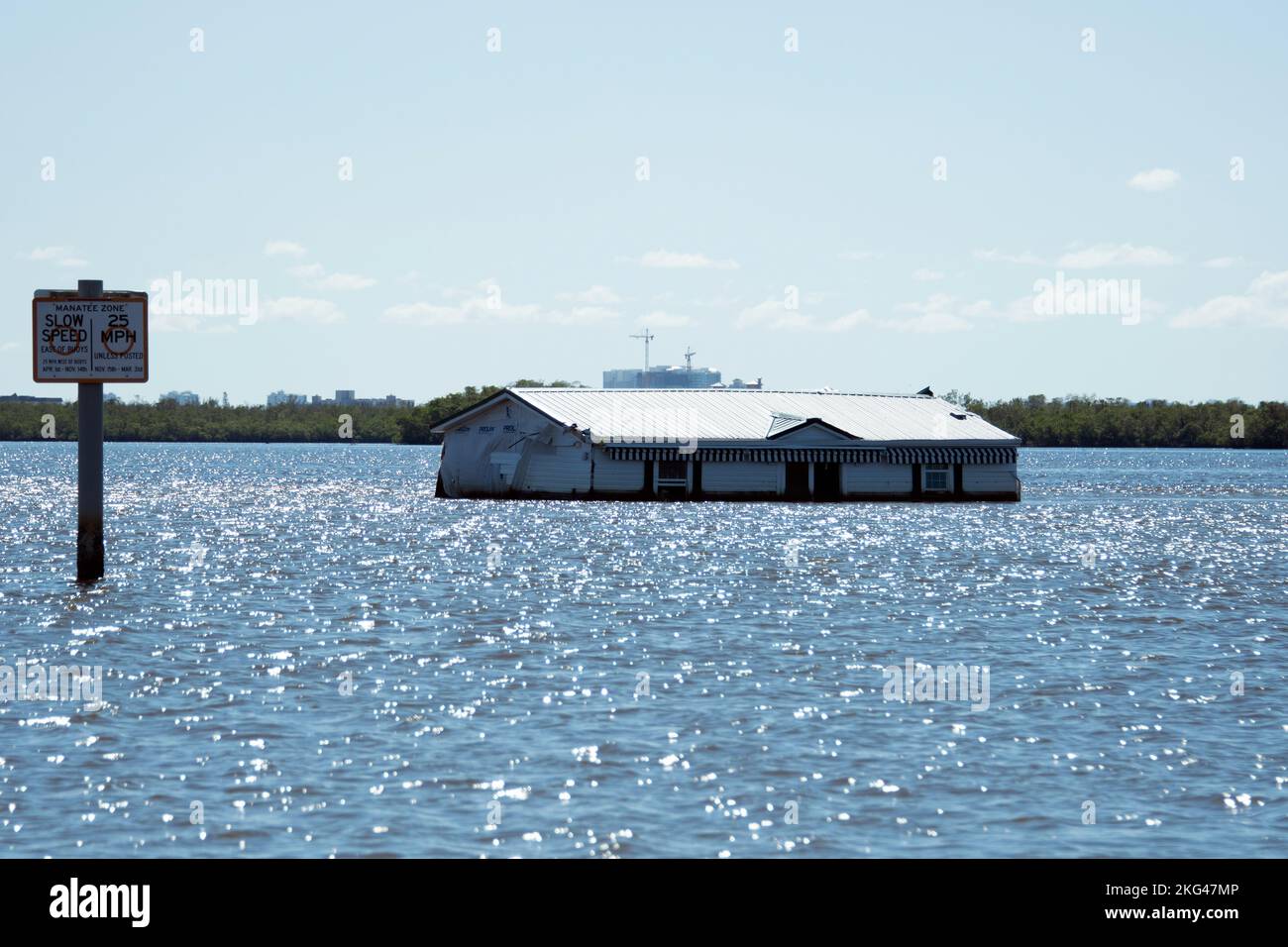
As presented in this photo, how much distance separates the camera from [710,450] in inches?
3127

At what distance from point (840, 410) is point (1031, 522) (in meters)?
16.5

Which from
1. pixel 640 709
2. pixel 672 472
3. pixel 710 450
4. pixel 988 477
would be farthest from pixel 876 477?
pixel 640 709

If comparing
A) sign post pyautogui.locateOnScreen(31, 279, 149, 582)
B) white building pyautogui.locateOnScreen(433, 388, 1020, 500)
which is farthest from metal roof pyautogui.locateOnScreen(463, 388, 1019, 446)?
sign post pyautogui.locateOnScreen(31, 279, 149, 582)

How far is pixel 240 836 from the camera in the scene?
44.8 ft

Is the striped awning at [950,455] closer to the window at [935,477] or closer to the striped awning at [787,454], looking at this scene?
the window at [935,477]

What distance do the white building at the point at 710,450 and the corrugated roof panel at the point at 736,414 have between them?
0.41ft

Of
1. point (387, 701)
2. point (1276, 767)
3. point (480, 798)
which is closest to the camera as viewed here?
point (480, 798)

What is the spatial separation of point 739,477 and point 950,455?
38.9ft

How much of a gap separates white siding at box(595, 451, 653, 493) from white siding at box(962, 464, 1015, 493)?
18876 mm

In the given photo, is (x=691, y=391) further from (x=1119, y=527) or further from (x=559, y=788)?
(x=559, y=788)

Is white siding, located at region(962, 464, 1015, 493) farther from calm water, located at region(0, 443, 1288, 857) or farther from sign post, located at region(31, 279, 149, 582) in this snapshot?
sign post, located at region(31, 279, 149, 582)

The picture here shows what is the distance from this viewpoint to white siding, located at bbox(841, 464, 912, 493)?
271 ft
